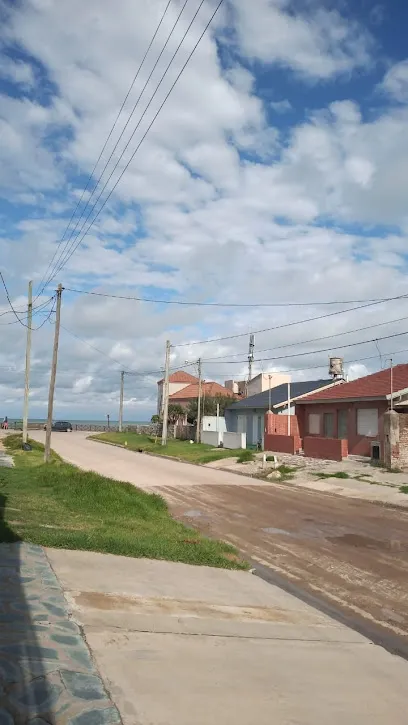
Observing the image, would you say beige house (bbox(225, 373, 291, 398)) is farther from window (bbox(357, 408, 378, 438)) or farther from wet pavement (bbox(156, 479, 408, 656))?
wet pavement (bbox(156, 479, 408, 656))

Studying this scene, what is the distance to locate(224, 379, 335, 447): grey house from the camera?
41.8m

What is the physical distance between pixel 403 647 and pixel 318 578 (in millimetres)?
3028

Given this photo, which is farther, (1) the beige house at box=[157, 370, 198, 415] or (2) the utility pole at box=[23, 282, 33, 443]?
(1) the beige house at box=[157, 370, 198, 415]

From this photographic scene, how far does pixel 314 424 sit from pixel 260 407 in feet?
20.9

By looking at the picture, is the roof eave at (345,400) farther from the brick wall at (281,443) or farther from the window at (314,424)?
the brick wall at (281,443)

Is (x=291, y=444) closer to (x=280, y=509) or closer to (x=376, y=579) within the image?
(x=280, y=509)

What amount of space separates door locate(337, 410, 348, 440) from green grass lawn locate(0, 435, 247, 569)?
2020 centimetres

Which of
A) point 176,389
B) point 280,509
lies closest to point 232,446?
point 280,509

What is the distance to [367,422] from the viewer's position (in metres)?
32.2

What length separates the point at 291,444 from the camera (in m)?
36.0

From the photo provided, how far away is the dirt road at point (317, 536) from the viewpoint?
27.0 ft

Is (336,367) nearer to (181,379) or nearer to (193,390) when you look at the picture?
(193,390)

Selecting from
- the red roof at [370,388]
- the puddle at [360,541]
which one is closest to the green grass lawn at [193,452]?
the red roof at [370,388]

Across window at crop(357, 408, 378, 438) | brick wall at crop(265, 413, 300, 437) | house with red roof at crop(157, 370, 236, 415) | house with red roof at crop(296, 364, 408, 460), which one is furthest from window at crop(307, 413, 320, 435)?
house with red roof at crop(157, 370, 236, 415)
